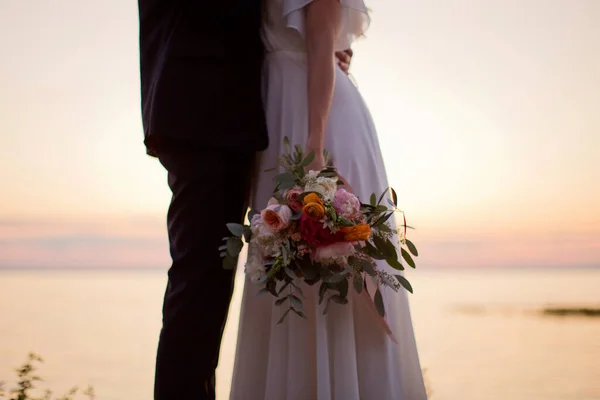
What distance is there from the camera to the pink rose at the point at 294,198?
148 cm

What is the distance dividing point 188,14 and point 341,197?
0.58m

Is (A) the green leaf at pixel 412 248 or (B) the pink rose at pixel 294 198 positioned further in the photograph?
(A) the green leaf at pixel 412 248

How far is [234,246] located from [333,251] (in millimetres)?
217

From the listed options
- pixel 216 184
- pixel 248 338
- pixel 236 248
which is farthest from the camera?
pixel 248 338

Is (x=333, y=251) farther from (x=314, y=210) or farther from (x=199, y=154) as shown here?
(x=199, y=154)

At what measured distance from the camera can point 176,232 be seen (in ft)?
5.39

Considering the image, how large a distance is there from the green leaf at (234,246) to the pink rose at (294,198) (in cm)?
14

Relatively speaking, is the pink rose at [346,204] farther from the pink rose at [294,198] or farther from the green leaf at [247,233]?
the green leaf at [247,233]

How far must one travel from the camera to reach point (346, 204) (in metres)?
1.50

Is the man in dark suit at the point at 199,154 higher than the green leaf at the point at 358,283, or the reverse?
the man in dark suit at the point at 199,154

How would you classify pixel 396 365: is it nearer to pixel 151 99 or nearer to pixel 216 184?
pixel 216 184

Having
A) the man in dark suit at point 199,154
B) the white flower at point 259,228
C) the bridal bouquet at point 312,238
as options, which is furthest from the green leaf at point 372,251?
the man in dark suit at point 199,154

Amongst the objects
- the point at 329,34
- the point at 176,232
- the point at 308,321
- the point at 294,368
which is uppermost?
the point at 329,34

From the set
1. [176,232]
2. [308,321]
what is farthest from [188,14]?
[308,321]
